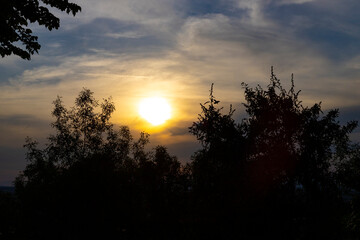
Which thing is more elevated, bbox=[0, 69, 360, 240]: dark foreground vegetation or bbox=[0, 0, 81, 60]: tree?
bbox=[0, 0, 81, 60]: tree

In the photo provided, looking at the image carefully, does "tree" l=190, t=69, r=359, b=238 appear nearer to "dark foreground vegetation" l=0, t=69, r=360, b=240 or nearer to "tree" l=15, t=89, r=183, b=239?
"dark foreground vegetation" l=0, t=69, r=360, b=240

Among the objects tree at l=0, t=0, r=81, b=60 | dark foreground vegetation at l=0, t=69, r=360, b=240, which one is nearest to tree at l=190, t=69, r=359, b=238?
dark foreground vegetation at l=0, t=69, r=360, b=240

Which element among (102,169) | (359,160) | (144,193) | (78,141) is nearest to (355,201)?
(359,160)

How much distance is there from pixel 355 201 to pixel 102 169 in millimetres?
25826

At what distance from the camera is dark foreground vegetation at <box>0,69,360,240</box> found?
20688mm

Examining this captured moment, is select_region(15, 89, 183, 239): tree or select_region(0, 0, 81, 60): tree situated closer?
select_region(0, 0, 81, 60): tree

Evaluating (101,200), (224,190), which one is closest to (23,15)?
(224,190)

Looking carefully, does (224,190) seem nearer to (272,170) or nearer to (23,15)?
(272,170)

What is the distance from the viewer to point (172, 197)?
41.7 m

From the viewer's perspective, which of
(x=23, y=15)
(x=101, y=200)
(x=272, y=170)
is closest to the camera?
(x=23, y=15)

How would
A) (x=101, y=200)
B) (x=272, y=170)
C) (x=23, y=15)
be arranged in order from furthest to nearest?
1. (x=101, y=200)
2. (x=272, y=170)
3. (x=23, y=15)

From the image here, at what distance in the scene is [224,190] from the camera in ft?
68.9

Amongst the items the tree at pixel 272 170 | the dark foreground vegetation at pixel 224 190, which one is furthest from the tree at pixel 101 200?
the tree at pixel 272 170

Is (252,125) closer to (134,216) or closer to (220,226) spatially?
Result: (220,226)
